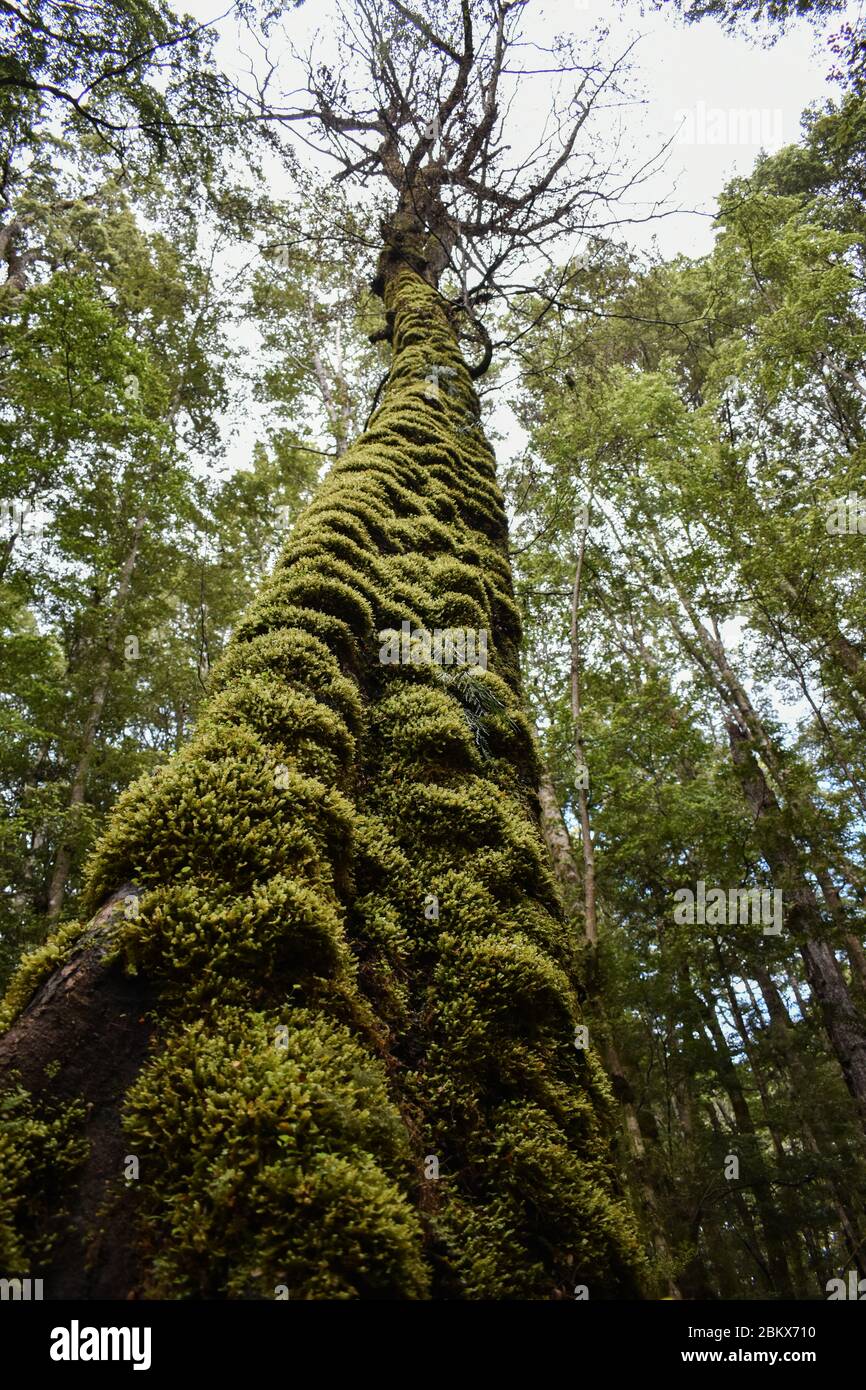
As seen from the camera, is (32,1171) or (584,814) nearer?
(32,1171)

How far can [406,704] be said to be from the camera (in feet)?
11.7

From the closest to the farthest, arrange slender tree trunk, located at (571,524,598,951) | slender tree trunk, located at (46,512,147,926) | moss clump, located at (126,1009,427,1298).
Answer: moss clump, located at (126,1009,427,1298), slender tree trunk, located at (571,524,598,951), slender tree trunk, located at (46,512,147,926)

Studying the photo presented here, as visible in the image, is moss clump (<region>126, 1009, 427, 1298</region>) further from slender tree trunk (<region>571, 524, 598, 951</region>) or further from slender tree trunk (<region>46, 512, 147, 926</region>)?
slender tree trunk (<region>46, 512, 147, 926</region>)

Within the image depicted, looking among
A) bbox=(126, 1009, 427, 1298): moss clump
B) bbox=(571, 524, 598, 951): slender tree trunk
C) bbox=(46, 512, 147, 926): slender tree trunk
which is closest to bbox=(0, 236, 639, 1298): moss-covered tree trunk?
bbox=(126, 1009, 427, 1298): moss clump

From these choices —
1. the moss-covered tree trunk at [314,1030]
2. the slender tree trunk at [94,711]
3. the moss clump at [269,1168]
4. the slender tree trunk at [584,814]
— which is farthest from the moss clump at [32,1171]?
the slender tree trunk at [94,711]

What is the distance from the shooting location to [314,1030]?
5.92 feet

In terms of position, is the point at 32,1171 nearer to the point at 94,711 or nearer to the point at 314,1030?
the point at 314,1030

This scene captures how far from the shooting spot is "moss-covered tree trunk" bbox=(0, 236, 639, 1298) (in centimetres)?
142

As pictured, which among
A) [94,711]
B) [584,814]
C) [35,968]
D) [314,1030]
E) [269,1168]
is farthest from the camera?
[94,711]

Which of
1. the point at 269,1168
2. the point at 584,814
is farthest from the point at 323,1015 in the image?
the point at 584,814

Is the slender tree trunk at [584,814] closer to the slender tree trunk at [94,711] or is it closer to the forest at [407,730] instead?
the forest at [407,730]

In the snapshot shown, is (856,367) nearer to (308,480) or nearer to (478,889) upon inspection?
(308,480)

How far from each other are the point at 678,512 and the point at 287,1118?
12.3 meters

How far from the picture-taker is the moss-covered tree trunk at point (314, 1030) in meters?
1.42
